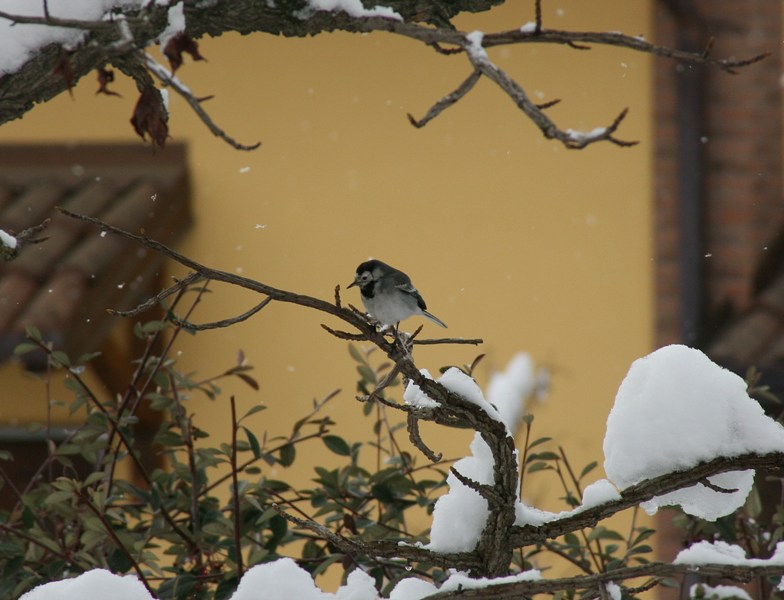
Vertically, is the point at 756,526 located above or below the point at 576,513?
below

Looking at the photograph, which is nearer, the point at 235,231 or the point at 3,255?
the point at 3,255

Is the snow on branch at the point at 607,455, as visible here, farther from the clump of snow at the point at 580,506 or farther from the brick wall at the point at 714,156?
the brick wall at the point at 714,156

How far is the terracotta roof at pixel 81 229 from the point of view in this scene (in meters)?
4.89

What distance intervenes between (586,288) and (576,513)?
4311 millimetres

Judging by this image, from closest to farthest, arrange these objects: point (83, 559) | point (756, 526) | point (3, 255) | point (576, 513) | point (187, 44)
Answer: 1. point (576, 513)
2. point (187, 44)
3. point (3, 255)
4. point (83, 559)
5. point (756, 526)

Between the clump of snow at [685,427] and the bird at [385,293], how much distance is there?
5.75 ft

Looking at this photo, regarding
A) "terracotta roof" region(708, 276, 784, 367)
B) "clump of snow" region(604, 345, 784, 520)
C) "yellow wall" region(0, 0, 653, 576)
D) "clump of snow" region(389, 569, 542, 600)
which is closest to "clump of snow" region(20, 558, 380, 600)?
"clump of snow" region(389, 569, 542, 600)

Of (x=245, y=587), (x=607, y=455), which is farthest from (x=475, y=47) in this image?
(x=245, y=587)

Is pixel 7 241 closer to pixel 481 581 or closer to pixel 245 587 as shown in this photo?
pixel 245 587

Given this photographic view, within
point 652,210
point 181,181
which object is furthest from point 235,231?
point 652,210

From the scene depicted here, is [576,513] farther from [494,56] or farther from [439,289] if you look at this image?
[494,56]

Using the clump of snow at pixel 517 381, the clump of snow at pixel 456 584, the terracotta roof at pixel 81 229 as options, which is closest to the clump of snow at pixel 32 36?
the clump of snow at pixel 456 584

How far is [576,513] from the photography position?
5.37 ft

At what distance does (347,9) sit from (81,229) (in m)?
3.77
